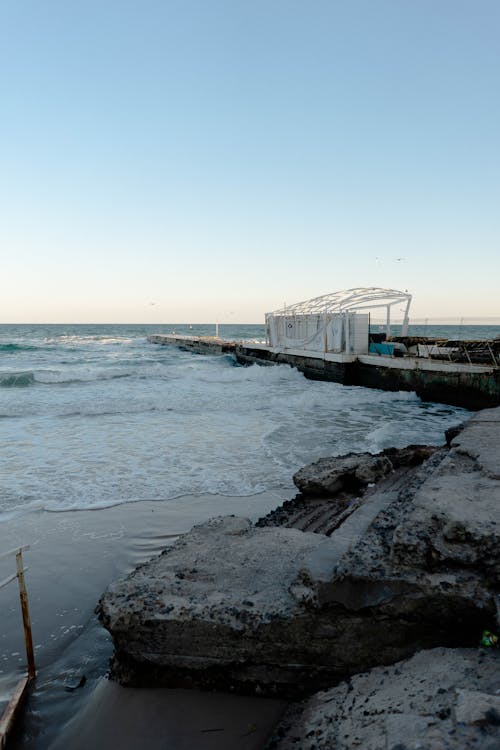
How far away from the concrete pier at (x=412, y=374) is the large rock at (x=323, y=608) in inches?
548

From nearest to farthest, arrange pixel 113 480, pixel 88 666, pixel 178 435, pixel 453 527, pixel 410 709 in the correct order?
1. pixel 410 709
2. pixel 453 527
3. pixel 88 666
4. pixel 113 480
5. pixel 178 435

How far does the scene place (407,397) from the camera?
18266 millimetres

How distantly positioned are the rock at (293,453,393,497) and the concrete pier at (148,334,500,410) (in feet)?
35.1

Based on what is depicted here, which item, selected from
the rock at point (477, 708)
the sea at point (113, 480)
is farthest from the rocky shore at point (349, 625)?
the sea at point (113, 480)

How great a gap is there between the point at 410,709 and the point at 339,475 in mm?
4471

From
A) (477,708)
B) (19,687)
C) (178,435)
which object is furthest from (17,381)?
(477,708)

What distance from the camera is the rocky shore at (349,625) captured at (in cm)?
228

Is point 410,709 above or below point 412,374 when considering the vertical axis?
below

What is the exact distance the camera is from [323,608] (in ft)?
9.27

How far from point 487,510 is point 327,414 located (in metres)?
10.7

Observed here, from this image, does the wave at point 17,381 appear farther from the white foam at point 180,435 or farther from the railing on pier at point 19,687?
the railing on pier at point 19,687

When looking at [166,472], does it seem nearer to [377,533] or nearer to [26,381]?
[377,533]

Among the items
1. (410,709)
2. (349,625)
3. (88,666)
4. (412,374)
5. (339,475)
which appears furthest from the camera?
(412,374)

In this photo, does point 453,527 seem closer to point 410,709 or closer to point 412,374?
point 410,709
